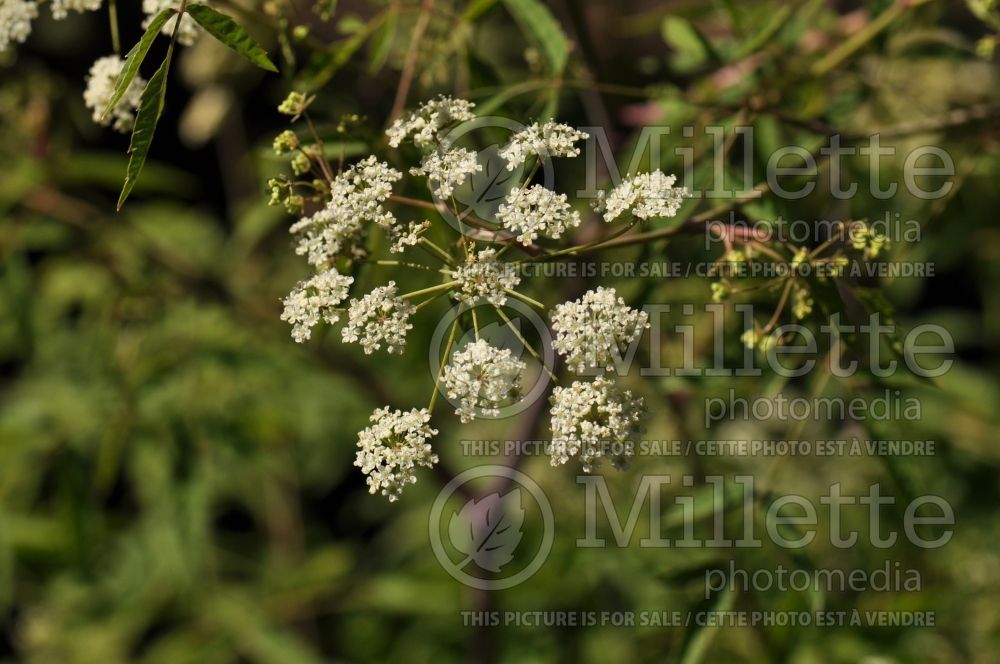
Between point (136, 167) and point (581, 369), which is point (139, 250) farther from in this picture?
point (581, 369)

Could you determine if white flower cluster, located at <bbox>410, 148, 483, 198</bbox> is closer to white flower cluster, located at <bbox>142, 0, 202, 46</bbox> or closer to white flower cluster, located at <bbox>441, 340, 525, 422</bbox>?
white flower cluster, located at <bbox>441, 340, 525, 422</bbox>

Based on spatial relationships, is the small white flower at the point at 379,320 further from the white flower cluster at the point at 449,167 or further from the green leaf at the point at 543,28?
the green leaf at the point at 543,28

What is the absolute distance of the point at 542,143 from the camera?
58.8 inches

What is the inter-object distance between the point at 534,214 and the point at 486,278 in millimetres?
122

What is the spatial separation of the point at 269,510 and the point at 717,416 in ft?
6.38

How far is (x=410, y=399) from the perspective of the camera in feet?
11.1

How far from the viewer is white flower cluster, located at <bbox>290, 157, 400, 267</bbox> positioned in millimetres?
1455

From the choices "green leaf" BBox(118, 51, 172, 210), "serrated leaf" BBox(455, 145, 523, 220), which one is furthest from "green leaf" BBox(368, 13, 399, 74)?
"green leaf" BBox(118, 51, 172, 210)

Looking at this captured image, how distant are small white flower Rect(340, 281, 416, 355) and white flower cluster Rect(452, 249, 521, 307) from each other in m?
0.09

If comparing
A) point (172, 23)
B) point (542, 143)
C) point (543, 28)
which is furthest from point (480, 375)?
point (543, 28)

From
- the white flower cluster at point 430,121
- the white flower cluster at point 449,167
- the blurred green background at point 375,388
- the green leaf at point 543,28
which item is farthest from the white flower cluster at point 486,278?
the green leaf at point 543,28

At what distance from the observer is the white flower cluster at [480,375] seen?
4.71ft

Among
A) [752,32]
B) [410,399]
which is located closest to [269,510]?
[410,399]

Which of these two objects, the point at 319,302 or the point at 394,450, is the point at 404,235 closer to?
the point at 319,302
